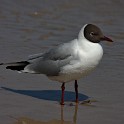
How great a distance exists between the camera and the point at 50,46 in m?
9.62

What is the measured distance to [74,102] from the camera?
6895mm

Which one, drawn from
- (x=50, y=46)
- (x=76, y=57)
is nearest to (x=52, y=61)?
(x=76, y=57)

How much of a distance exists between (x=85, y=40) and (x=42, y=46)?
120 inches

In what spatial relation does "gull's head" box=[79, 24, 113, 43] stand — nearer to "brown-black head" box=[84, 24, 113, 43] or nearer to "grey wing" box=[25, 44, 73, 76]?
"brown-black head" box=[84, 24, 113, 43]

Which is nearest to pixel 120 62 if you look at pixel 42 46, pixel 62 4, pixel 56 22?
pixel 42 46

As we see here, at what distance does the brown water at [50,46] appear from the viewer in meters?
6.27

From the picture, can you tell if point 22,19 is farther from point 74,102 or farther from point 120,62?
point 74,102

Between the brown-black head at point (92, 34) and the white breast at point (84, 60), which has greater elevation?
the brown-black head at point (92, 34)

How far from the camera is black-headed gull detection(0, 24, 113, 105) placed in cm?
657

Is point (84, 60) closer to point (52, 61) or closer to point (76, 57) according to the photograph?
point (76, 57)

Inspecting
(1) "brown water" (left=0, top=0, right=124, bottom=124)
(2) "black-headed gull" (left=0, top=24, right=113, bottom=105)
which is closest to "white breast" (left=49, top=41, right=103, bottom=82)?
(2) "black-headed gull" (left=0, top=24, right=113, bottom=105)

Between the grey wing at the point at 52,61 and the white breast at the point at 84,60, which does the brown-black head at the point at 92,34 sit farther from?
the grey wing at the point at 52,61

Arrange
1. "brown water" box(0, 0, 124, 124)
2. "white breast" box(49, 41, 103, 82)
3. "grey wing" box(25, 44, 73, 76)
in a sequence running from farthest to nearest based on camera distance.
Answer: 1. "grey wing" box(25, 44, 73, 76)
2. "white breast" box(49, 41, 103, 82)
3. "brown water" box(0, 0, 124, 124)

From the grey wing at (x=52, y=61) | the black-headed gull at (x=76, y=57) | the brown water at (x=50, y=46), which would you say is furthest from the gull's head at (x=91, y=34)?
the brown water at (x=50, y=46)
